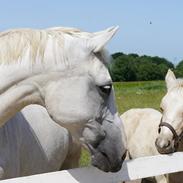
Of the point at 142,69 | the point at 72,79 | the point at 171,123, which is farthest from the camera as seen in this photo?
the point at 142,69

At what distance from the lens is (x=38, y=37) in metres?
2.10

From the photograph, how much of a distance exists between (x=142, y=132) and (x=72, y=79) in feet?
10.5

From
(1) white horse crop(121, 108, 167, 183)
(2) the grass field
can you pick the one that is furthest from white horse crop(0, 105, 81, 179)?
(2) the grass field

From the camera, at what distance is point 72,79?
2082mm

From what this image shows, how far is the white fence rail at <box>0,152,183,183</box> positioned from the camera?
219 cm

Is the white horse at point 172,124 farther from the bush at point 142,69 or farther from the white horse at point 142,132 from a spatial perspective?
the bush at point 142,69

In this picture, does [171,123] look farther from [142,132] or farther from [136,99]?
[136,99]

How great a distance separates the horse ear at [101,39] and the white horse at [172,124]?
176 centimetres

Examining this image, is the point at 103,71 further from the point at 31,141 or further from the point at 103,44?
the point at 31,141

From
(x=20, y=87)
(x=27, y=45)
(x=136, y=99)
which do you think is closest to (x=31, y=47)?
(x=27, y=45)

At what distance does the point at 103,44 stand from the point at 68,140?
1.52 metres

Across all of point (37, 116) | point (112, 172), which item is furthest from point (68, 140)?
point (112, 172)

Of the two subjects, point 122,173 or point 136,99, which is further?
point 136,99

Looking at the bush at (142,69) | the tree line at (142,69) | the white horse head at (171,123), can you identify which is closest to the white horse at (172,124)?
the white horse head at (171,123)
